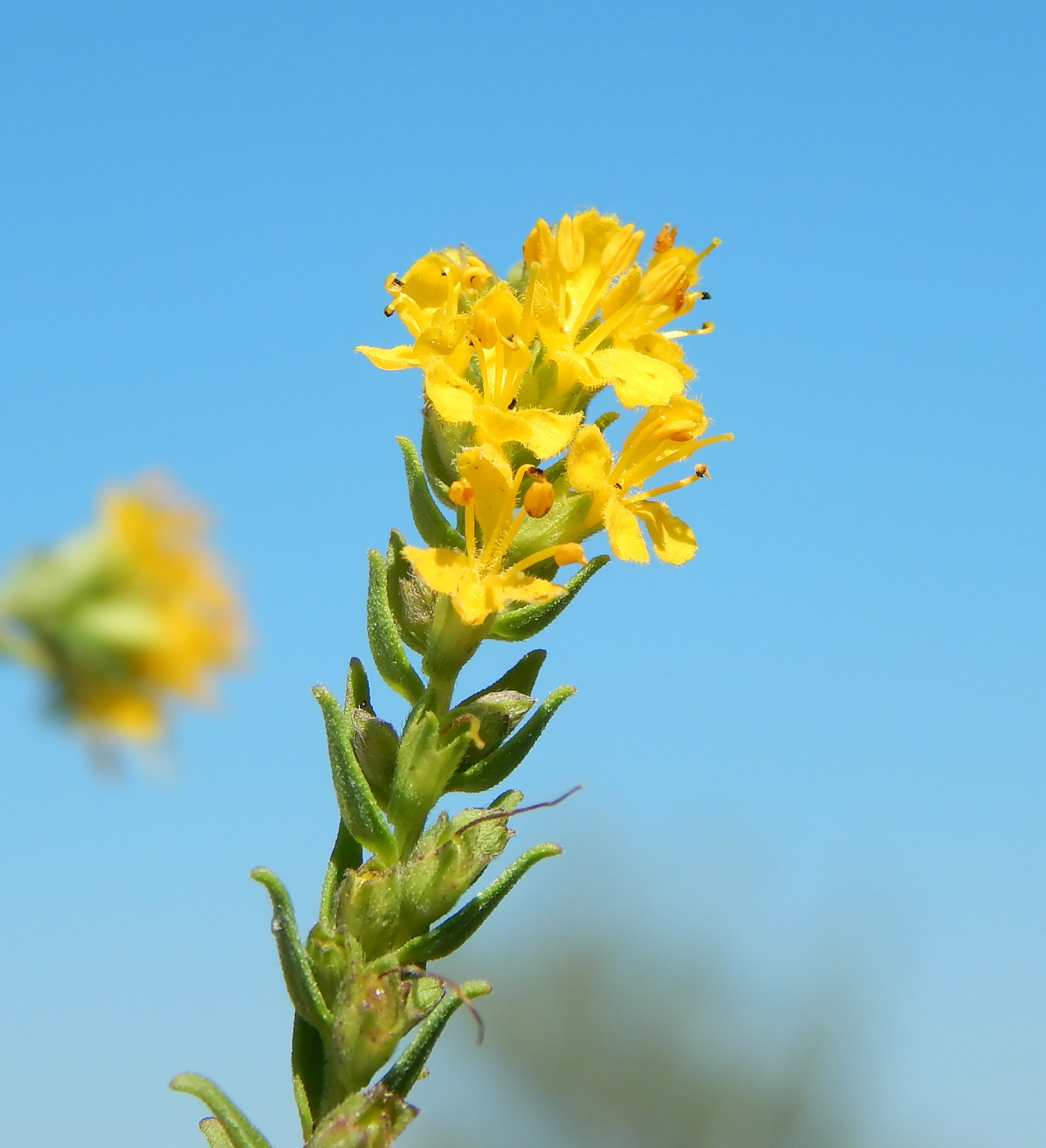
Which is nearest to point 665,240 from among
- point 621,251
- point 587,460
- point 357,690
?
point 621,251

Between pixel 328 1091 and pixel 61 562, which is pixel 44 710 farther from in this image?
pixel 328 1091

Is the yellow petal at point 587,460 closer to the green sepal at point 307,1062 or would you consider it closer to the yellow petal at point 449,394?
the yellow petal at point 449,394

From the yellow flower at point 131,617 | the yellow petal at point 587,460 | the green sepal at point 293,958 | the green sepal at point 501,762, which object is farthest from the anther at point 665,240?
the yellow flower at point 131,617

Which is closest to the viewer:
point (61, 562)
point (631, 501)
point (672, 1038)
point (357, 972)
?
point (61, 562)

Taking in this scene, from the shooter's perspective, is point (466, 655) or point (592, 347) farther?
point (592, 347)

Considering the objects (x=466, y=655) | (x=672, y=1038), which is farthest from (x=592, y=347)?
(x=672, y=1038)

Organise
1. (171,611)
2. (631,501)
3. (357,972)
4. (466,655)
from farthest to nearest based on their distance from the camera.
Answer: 1. (631,501)
2. (466,655)
3. (357,972)
4. (171,611)

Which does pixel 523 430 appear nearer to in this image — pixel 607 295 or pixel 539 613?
pixel 539 613
